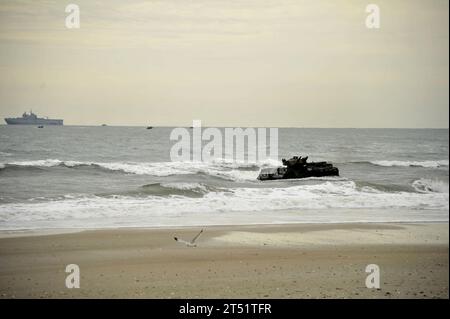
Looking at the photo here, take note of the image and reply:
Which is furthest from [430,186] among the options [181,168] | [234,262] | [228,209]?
[234,262]

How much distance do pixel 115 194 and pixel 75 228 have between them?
5085 mm

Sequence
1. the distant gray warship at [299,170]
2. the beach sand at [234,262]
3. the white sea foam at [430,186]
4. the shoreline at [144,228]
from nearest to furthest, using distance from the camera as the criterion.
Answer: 1. the beach sand at [234,262]
2. the shoreline at [144,228]
3. the white sea foam at [430,186]
4. the distant gray warship at [299,170]

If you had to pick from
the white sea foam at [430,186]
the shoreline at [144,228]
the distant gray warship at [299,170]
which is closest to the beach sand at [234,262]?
the shoreline at [144,228]

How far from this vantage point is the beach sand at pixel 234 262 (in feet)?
18.5

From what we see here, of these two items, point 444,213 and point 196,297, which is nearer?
point 196,297

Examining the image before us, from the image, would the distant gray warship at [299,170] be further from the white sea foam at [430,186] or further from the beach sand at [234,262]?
the beach sand at [234,262]

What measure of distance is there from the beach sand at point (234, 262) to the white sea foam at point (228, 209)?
3.62 ft

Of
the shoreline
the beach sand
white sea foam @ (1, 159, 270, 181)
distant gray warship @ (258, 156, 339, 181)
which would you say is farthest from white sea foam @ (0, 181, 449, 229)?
white sea foam @ (1, 159, 270, 181)

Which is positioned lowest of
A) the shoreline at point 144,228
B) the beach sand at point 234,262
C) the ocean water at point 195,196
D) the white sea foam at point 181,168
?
the beach sand at point 234,262

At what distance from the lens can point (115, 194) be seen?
1465 cm

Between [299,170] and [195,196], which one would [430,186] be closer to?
[299,170]

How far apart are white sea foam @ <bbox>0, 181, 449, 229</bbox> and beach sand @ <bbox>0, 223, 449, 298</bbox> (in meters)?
1.10
